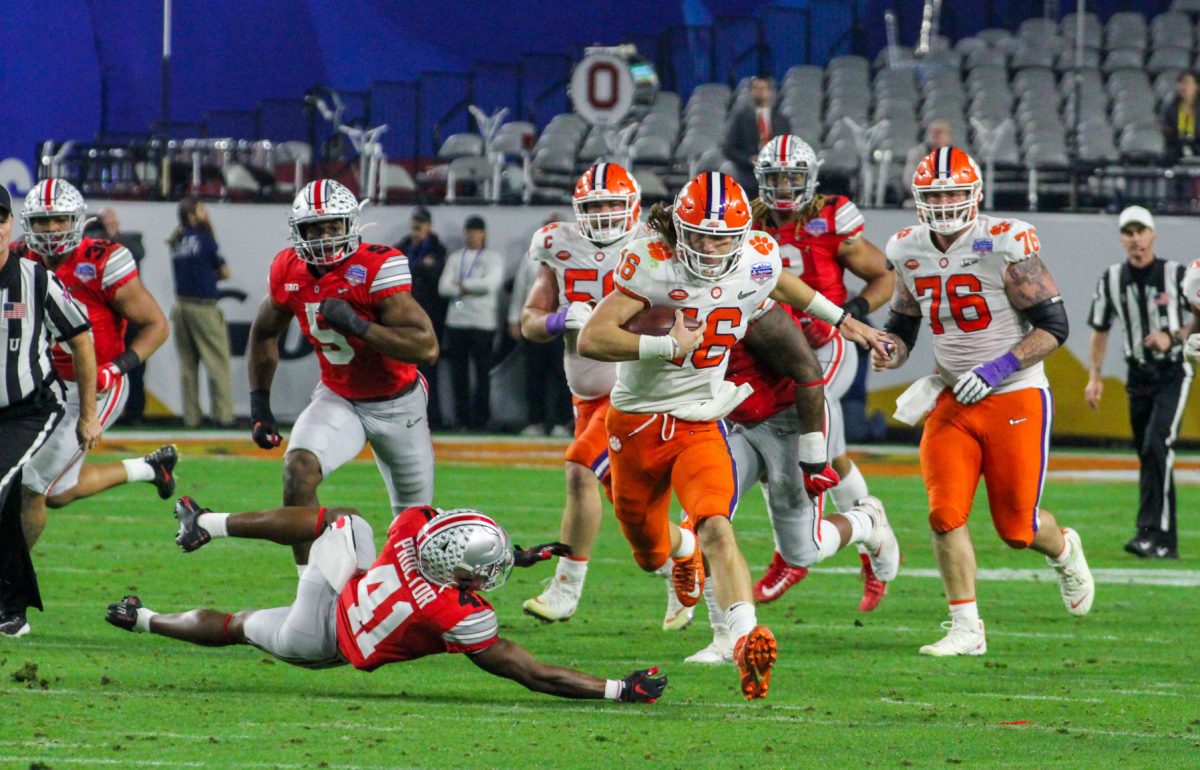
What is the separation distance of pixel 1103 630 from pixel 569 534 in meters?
2.14

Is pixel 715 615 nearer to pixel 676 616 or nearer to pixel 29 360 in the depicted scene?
pixel 676 616

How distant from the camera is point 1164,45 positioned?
1956cm

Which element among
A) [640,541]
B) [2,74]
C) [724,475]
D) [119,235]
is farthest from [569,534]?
[2,74]

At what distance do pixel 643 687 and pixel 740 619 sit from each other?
1.60ft

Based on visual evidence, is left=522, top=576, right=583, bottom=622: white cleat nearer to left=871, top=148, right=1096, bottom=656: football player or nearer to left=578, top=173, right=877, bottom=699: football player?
left=578, top=173, right=877, bottom=699: football player

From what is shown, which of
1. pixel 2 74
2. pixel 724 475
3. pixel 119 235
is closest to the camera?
pixel 724 475

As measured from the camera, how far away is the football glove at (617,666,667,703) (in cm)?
563

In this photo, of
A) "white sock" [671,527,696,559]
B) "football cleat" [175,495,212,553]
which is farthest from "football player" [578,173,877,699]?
"football cleat" [175,495,212,553]

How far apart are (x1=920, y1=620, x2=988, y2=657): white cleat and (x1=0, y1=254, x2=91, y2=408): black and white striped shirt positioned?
10.6 feet

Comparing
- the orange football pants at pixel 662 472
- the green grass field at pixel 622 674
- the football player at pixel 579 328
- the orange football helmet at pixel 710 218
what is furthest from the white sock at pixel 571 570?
the orange football helmet at pixel 710 218

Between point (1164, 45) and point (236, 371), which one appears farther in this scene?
point (1164, 45)

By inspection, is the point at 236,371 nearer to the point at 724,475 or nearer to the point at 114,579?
the point at 114,579

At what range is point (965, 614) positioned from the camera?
22.7ft

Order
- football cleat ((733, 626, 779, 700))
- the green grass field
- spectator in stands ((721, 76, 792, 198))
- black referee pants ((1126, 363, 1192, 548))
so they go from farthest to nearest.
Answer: spectator in stands ((721, 76, 792, 198))
black referee pants ((1126, 363, 1192, 548))
football cleat ((733, 626, 779, 700))
the green grass field
